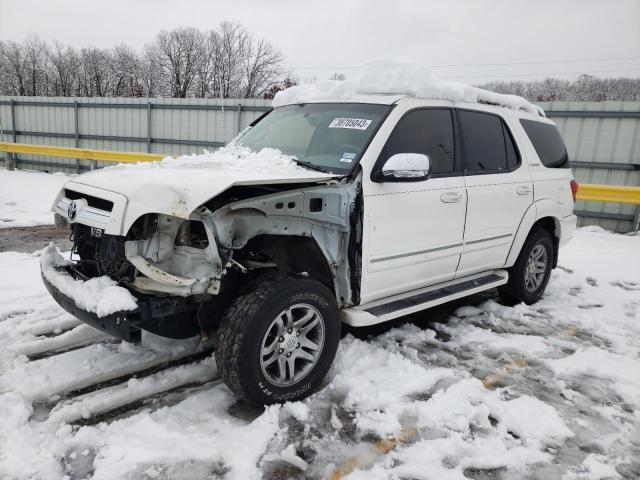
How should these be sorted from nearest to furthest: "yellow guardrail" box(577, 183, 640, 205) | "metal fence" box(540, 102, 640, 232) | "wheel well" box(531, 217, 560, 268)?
"wheel well" box(531, 217, 560, 268) < "yellow guardrail" box(577, 183, 640, 205) < "metal fence" box(540, 102, 640, 232)

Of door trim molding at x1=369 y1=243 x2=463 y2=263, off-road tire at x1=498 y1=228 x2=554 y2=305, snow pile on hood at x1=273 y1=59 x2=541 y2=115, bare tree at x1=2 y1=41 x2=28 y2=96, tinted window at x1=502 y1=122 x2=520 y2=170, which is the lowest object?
off-road tire at x1=498 y1=228 x2=554 y2=305

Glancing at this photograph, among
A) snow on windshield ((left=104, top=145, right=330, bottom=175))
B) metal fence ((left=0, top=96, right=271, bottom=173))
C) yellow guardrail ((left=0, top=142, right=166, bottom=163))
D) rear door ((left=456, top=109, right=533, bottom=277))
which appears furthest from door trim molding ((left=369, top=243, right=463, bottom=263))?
metal fence ((left=0, top=96, right=271, bottom=173))

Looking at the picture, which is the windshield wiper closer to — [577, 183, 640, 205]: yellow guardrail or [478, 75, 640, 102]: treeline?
[577, 183, 640, 205]: yellow guardrail

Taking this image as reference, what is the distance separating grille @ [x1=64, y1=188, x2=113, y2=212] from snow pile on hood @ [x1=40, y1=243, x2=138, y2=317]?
0.41m

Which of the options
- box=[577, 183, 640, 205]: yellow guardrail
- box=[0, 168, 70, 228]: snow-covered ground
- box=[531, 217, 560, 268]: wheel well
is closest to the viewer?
box=[531, 217, 560, 268]: wheel well

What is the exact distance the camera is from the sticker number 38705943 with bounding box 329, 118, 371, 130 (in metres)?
3.66

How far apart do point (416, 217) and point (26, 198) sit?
10084 millimetres

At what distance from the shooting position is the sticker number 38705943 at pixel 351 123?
366 centimetres

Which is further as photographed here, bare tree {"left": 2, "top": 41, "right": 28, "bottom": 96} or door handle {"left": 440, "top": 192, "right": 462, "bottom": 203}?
bare tree {"left": 2, "top": 41, "right": 28, "bottom": 96}

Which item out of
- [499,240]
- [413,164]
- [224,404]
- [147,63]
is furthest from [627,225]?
[147,63]

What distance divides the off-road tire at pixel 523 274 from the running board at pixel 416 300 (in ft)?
0.91

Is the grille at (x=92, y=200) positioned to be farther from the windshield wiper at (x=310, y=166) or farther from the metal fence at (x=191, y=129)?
the metal fence at (x=191, y=129)

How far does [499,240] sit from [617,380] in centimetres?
150

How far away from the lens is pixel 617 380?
3.59 meters
